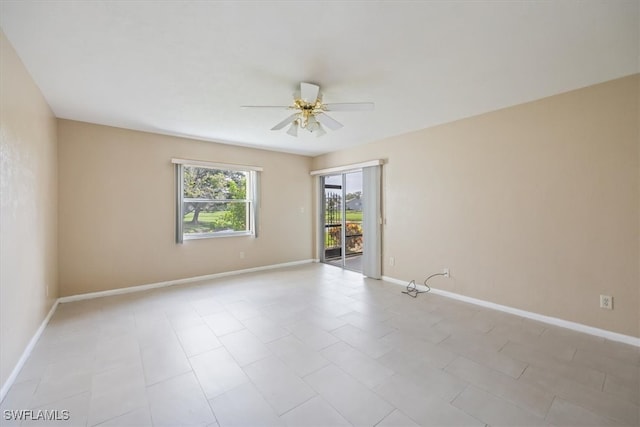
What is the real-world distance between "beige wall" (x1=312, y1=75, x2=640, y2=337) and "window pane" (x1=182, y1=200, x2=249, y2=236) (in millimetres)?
3160

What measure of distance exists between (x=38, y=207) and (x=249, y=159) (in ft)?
10.1

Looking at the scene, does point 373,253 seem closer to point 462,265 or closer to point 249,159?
point 462,265

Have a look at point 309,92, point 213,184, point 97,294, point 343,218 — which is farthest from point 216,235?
point 309,92

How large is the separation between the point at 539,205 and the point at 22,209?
4.94 m

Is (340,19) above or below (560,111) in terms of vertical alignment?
above

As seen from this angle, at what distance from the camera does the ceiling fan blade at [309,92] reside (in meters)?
2.39

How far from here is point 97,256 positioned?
3.78 meters

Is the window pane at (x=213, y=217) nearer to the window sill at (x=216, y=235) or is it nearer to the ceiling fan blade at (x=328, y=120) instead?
the window sill at (x=216, y=235)

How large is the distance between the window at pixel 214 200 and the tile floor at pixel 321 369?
1.67 m

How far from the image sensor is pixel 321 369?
209cm

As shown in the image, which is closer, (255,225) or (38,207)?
(38,207)

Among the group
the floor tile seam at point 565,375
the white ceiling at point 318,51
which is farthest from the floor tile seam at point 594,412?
the white ceiling at point 318,51

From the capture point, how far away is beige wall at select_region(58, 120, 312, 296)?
3609 mm

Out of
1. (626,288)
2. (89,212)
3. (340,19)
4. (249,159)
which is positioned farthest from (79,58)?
(626,288)
